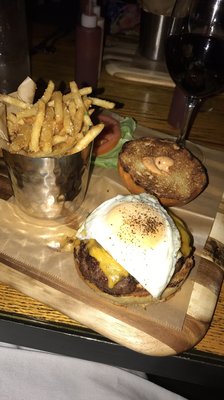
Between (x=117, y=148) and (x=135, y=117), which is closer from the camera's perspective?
(x=117, y=148)

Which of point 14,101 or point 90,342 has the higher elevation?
point 14,101

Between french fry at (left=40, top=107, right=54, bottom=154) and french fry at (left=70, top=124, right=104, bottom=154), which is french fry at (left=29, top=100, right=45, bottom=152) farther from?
french fry at (left=70, top=124, right=104, bottom=154)

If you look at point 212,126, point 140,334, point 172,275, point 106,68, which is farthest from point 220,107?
point 140,334

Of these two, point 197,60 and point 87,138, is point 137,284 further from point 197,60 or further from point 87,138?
point 197,60

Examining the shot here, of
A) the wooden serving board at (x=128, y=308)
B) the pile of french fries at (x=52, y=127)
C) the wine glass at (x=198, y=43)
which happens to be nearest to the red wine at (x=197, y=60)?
the wine glass at (x=198, y=43)

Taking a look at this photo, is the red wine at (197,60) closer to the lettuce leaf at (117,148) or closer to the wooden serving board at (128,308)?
the lettuce leaf at (117,148)

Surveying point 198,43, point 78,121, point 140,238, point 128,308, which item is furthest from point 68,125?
point 198,43

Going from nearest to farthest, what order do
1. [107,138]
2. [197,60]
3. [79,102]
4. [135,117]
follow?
[79,102] < [197,60] < [107,138] < [135,117]

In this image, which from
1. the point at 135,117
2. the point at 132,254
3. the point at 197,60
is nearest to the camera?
the point at 132,254

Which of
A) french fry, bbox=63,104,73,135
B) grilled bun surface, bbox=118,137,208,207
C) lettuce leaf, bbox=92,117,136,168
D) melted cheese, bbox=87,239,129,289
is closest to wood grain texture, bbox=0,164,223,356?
melted cheese, bbox=87,239,129,289
